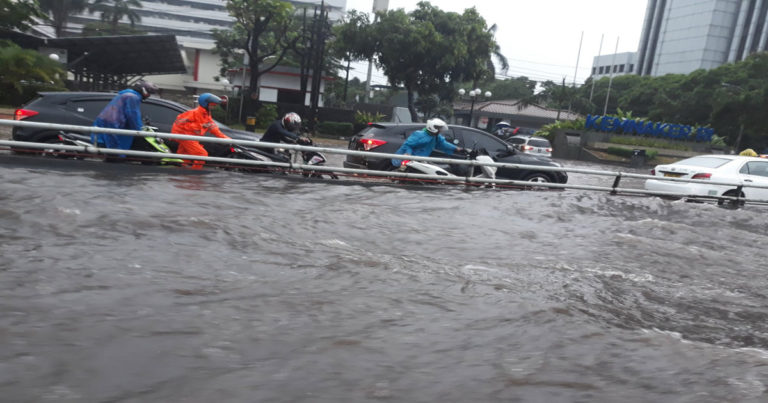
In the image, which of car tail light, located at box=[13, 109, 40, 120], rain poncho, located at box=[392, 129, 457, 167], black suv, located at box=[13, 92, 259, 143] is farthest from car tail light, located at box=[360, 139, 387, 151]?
car tail light, located at box=[13, 109, 40, 120]

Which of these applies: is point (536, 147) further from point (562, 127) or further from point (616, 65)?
point (616, 65)

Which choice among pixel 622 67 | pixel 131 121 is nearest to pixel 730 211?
pixel 131 121

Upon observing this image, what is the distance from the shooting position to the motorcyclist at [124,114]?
320 inches

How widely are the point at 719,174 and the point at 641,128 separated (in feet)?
97.8

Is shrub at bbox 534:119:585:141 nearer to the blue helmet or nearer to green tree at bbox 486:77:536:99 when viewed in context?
the blue helmet

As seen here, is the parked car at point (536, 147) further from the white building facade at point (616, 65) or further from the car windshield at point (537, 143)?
the white building facade at point (616, 65)

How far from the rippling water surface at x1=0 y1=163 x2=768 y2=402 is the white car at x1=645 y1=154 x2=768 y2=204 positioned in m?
5.09

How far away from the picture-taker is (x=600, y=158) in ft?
124

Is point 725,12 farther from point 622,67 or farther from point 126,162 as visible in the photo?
point 126,162

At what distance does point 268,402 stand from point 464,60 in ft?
126

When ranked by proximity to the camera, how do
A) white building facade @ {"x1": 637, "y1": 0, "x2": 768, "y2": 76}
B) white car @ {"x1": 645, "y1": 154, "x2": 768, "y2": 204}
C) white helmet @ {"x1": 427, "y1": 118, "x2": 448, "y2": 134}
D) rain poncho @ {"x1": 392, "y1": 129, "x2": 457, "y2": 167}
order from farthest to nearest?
white building facade @ {"x1": 637, "y1": 0, "x2": 768, "y2": 76} → white car @ {"x1": 645, "y1": 154, "x2": 768, "y2": 204} → rain poncho @ {"x1": 392, "y1": 129, "x2": 457, "y2": 167} → white helmet @ {"x1": 427, "y1": 118, "x2": 448, "y2": 134}

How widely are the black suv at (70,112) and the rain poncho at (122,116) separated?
129 centimetres

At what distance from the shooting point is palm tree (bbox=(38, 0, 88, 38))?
68125mm

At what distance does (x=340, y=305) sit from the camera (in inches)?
167
